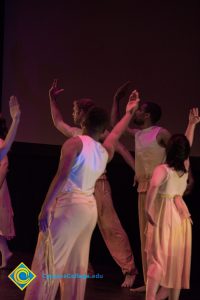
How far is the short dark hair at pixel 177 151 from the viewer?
5.21 metres

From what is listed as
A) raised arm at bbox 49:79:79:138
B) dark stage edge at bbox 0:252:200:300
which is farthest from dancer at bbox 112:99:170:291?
raised arm at bbox 49:79:79:138

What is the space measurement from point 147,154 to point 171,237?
95 cm

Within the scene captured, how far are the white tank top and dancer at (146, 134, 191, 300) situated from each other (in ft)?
2.07

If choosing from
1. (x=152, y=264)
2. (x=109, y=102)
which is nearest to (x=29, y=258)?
(x=109, y=102)

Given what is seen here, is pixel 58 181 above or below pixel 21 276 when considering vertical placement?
above

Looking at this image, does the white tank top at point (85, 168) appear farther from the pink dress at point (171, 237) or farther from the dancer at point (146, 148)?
the dancer at point (146, 148)

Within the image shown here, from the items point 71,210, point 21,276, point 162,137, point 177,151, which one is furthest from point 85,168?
point 21,276

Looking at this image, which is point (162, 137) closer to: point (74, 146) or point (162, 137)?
point (162, 137)

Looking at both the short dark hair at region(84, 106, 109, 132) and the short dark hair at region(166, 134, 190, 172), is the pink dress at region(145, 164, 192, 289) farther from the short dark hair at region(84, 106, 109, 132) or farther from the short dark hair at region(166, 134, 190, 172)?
the short dark hair at region(84, 106, 109, 132)

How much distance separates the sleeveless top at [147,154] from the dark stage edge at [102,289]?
2.87ft

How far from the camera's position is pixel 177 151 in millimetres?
5227

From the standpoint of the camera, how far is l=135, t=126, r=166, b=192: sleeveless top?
6.03 m

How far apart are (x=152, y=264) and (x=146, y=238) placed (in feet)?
1.30

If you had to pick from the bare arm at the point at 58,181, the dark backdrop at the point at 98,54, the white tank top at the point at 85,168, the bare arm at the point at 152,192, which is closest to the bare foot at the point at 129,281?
the bare arm at the point at 152,192
